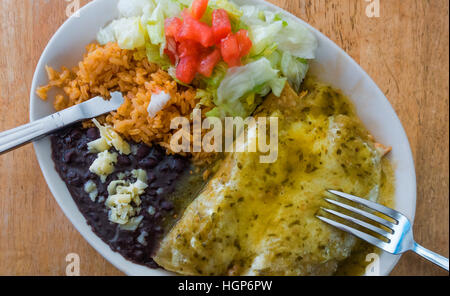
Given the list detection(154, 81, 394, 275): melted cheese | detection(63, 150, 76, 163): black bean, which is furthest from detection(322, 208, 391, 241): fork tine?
detection(63, 150, 76, 163): black bean

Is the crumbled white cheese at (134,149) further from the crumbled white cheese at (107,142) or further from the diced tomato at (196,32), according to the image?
the diced tomato at (196,32)

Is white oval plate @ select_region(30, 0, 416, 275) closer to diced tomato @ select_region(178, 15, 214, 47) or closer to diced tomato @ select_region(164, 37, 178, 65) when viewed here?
diced tomato @ select_region(178, 15, 214, 47)

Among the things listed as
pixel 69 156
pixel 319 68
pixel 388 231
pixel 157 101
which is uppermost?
pixel 319 68

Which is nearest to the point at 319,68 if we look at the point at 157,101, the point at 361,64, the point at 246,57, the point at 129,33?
the point at 361,64

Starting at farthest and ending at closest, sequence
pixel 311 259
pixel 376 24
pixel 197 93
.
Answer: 1. pixel 376 24
2. pixel 197 93
3. pixel 311 259

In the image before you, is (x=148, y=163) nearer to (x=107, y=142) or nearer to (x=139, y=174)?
(x=139, y=174)

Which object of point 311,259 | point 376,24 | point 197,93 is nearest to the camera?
point 311,259
